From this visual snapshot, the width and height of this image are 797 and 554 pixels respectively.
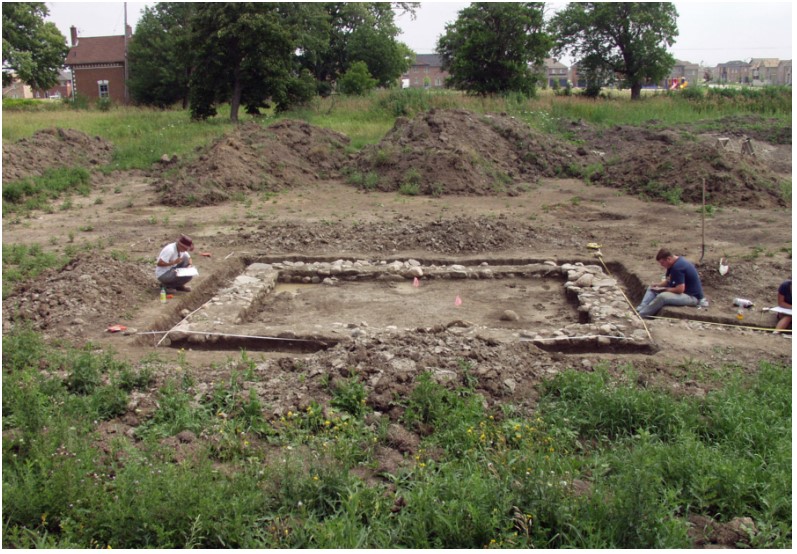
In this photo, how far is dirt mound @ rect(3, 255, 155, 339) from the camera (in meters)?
8.48

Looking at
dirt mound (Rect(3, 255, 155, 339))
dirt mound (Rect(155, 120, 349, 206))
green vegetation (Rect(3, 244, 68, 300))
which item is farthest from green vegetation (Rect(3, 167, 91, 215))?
dirt mound (Rect(3, 255, 155, 339))

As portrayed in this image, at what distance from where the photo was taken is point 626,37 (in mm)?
42219

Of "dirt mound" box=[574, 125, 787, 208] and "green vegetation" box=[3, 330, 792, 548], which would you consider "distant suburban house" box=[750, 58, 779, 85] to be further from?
"green vegetation" box=[3, 330, 792, 548]

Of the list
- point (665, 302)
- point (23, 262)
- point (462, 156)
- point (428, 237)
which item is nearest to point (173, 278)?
point (23, 262)

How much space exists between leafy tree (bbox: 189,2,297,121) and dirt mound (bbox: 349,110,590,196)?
7.60 metres

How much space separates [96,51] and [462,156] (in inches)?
1757

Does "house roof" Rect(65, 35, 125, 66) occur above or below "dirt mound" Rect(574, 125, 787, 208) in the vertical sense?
above

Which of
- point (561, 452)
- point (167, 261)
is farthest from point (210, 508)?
point (167, 261)

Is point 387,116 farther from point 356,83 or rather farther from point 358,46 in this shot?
point 358,46

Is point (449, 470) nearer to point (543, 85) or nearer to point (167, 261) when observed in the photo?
point (167, 261)

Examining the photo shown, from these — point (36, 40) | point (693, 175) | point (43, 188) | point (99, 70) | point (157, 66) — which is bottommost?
point (43, 188)

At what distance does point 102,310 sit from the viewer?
29.4 ft

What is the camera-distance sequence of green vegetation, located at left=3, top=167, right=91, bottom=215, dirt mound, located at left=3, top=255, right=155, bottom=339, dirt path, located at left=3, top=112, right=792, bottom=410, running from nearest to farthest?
dirt path, located at left=3, top=112, right=792, bottom=410 → dirt mound, located at left=3, top=255, right=155, bottom=339 → green vegetation, located at left=3, top=167, right=91, bottom=215

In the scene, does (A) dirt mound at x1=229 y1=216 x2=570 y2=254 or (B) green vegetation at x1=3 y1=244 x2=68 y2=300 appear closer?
(B) green vegetation at x1=3 y1=244 x2=68 y2=300
